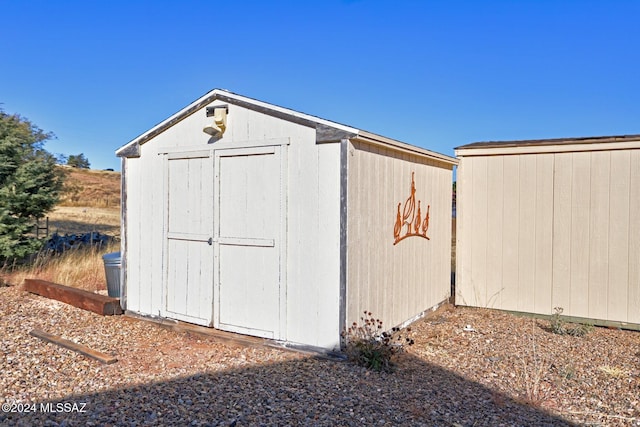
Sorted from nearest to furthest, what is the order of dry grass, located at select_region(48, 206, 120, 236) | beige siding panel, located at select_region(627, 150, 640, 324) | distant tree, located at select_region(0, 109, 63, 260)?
beige siding panel, located at select_region(627, 150, 640, 324) → distant tree, located at select_region(0, 109, 63, 260) → dry grass, located at select_region(48, 206, 120, 236)

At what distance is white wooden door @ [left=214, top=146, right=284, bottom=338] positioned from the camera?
4.93 metres

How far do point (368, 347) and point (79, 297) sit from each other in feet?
14.6

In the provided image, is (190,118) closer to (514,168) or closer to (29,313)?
(29,313)

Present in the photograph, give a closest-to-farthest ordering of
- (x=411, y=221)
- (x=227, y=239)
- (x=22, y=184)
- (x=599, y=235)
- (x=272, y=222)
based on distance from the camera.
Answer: (x=272, y=222)
(x=227, y=239)
(x=411, y=221)
(x=599, y=235)
(x=22, y=184)

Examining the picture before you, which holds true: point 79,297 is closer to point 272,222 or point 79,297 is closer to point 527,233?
point 272,222

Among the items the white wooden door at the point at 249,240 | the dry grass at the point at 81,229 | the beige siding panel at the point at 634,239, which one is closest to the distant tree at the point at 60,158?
the dry grass at the point at 81,229

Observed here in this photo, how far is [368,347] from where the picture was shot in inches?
171

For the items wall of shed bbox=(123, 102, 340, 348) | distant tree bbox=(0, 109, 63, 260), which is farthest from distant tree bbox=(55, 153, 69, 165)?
wall of shed bbox=(123, 102, 340, 348)

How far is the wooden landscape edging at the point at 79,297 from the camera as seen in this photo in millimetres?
6293

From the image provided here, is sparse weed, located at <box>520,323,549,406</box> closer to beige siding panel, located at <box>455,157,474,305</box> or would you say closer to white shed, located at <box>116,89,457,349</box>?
white shed, located at <box>116,89,457,349</box>

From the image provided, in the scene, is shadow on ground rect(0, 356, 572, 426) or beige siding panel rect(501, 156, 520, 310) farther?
beige siding panel rect(501, 156, 520, 310)

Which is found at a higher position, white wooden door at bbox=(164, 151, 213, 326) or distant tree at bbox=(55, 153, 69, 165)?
distant tree at bbox=(55, 153, 69, 165)

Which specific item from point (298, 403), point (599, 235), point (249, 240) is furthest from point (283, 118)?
point (599, 235)

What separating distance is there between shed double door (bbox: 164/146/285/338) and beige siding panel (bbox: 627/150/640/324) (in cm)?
471
